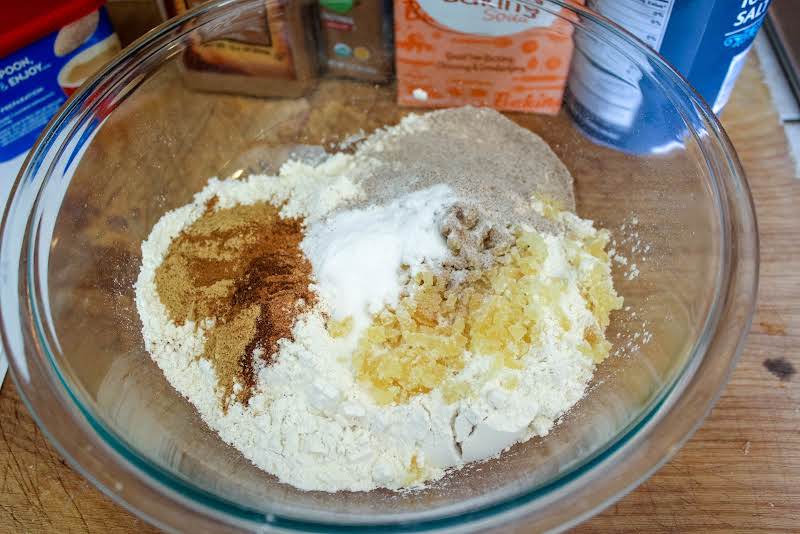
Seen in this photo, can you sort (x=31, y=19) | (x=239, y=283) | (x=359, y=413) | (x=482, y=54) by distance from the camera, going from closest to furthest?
(x=359, y=413), (x=239, y=283), (x=31, y=19), (x=482, y=54)

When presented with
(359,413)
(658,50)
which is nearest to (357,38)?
(658,50)

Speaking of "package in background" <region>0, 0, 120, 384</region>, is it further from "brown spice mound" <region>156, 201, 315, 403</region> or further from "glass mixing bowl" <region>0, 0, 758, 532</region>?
"brown spice mound" <region>156, 201, 315, 403</region>

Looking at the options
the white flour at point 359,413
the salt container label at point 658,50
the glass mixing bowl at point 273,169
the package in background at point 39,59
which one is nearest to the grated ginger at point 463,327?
the white flour at point 359,413

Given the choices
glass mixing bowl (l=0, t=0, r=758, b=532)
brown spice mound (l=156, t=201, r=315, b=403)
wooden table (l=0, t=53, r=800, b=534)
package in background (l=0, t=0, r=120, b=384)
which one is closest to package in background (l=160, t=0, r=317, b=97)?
glass mixing bowl (l=0, t=0, r=758, b=532)

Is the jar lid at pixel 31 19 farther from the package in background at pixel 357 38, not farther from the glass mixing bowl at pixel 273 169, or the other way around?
the package in background at pixel 357 38

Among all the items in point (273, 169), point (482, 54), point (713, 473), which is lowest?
point (713, 473)

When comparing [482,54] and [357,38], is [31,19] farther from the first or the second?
[482,54]
